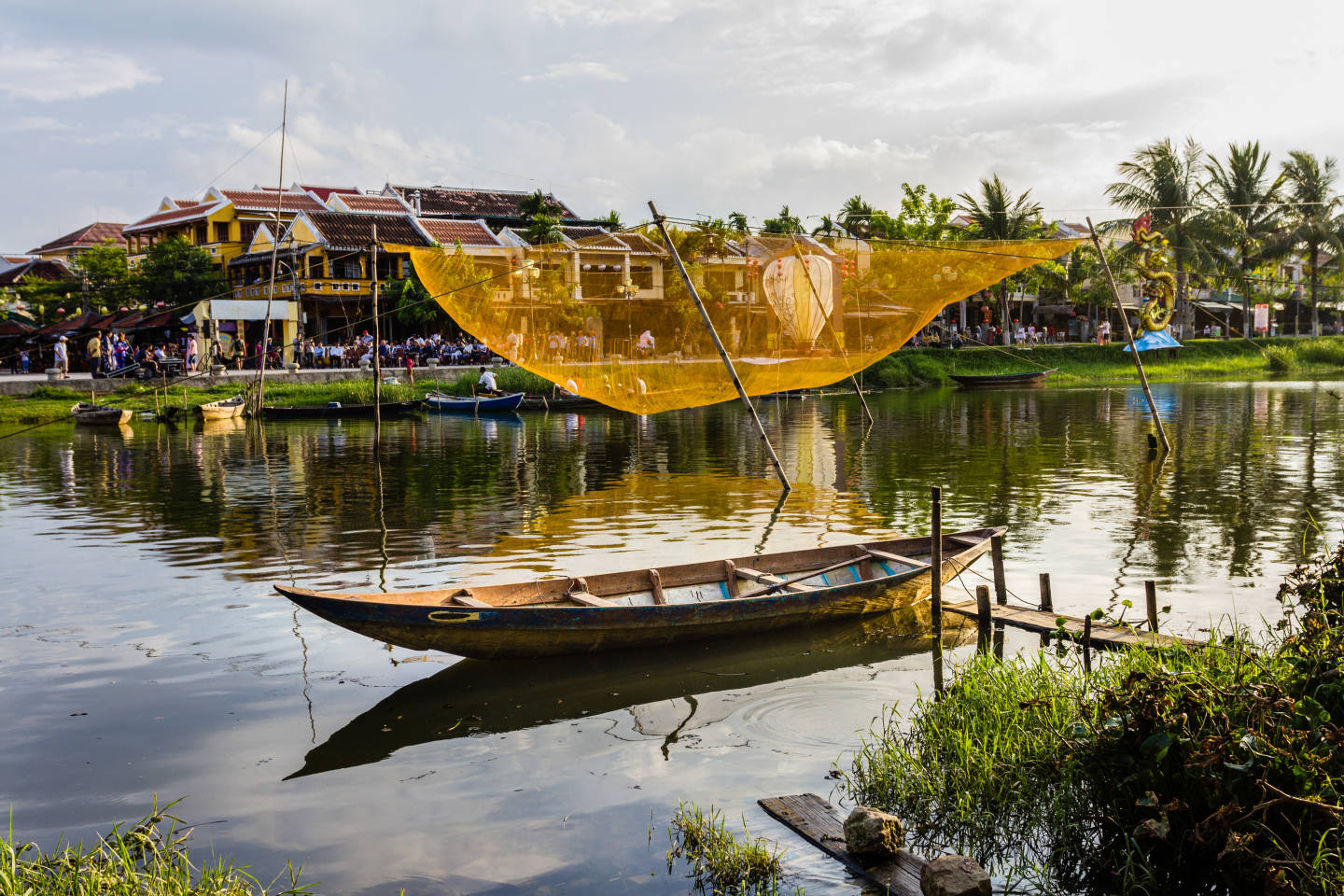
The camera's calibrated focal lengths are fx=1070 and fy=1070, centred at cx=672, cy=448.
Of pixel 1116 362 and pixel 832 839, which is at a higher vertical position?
pixel 1116 362

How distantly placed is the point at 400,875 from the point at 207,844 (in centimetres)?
111

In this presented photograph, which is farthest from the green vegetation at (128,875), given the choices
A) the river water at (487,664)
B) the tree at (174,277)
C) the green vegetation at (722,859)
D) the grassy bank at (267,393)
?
the tree at (174,277)

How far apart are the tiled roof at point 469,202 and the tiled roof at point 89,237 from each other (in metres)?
23.3

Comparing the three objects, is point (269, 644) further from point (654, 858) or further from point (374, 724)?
point (654, 858)

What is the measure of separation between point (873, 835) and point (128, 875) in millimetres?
3109

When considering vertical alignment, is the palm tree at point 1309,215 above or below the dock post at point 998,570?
above

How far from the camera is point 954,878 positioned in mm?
4355

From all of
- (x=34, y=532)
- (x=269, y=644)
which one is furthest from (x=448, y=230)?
(x=269, y=644)

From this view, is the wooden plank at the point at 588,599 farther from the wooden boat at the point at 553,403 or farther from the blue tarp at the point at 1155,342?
the blue tarp at the point at 1155,342

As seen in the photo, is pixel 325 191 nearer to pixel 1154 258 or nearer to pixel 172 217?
pixel 172 217

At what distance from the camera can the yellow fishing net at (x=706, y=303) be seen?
44.8ft

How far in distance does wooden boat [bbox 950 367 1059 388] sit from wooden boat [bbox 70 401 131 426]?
29.4 metres

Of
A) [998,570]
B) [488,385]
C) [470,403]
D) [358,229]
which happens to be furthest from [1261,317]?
[998,570]

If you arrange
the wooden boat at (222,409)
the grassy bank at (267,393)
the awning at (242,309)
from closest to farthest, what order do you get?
the grassy bank at (267,393)
the wooden boat at (222,409)
the awning at (242,309)
